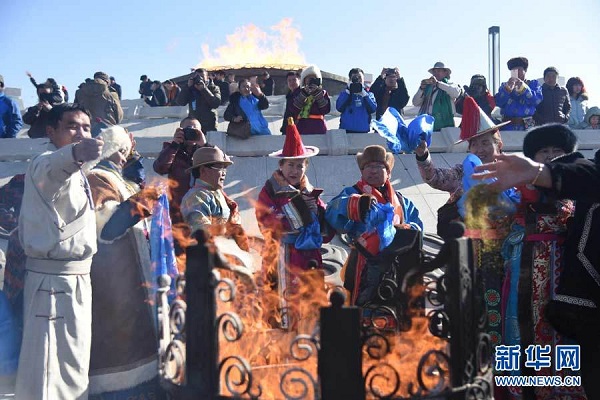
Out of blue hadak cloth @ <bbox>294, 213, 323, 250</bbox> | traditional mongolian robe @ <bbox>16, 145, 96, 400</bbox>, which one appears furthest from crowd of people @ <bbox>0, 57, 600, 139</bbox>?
traditional mongolian robe @ <bbox>16, 145, 96, 400</bbox>

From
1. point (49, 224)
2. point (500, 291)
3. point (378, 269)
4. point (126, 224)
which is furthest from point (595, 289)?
point (49, 224)

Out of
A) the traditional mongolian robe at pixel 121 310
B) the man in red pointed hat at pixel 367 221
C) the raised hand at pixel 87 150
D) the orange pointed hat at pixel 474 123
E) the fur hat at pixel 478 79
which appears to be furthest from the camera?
the fur hat at pixel 478 79

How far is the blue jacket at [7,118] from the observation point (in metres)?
10.3

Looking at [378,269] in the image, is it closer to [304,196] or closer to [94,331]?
[304,196]

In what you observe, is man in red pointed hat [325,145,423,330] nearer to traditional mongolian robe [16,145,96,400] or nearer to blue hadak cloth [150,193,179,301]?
blue hadak cloth [150,193,179,301]

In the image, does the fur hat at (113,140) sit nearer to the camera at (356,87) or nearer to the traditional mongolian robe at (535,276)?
the traditional mongolian robe at (535,276)

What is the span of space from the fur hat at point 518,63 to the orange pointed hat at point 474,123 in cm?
669

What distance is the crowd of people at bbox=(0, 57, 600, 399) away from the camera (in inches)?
127

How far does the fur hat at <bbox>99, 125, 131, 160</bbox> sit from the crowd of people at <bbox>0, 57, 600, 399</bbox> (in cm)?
1

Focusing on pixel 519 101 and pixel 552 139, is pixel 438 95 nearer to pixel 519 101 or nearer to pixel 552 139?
pixel 519 101

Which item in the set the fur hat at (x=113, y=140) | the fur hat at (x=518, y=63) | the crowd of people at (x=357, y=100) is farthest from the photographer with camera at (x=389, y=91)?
the fur hat at (x=113, y=140)

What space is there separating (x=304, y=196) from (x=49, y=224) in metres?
1.92

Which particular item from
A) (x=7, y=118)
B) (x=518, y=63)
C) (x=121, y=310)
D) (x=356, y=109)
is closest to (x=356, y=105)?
(x=356, y=109)

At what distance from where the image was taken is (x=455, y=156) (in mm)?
9805
